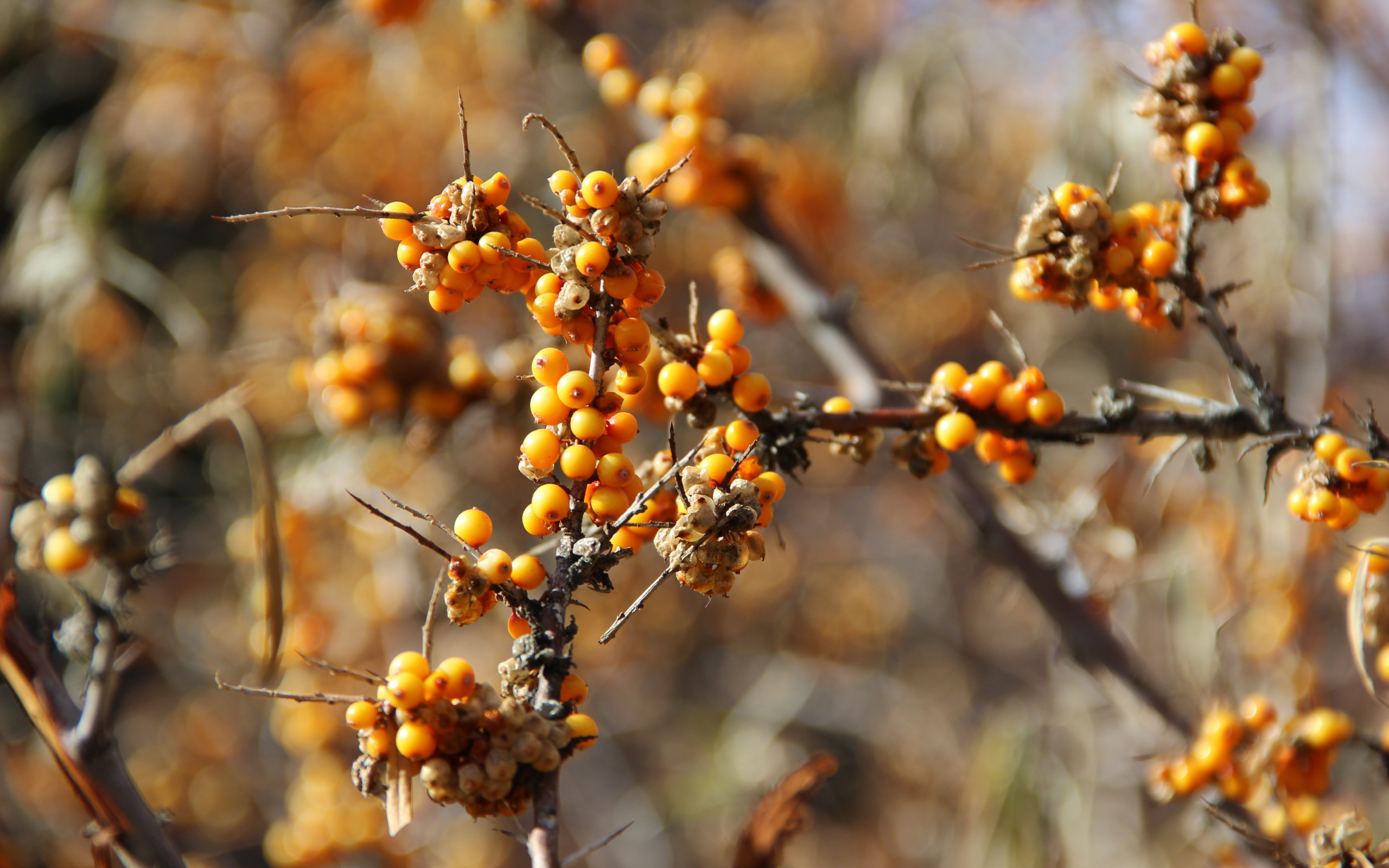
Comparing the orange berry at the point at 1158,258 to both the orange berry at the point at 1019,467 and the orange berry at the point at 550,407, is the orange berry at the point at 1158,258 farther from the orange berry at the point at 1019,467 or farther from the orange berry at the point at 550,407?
the orange berry at the point at 550,407

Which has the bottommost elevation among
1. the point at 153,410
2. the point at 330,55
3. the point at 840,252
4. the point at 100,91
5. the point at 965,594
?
the point at 965,594

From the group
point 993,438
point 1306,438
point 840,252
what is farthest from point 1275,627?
point 840,252

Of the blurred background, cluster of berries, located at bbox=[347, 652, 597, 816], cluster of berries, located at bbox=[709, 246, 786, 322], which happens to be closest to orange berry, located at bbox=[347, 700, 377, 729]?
cluster of berries, located at bbox=[347, 652, 597, 816]

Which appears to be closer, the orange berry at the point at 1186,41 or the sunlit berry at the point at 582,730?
the sunlit berry at the point at 582,730

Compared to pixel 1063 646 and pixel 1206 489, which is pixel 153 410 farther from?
pixel 1206 489

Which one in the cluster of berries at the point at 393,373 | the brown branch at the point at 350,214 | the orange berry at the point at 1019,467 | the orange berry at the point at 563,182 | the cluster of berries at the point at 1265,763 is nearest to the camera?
the brown branch at the point at 350,214

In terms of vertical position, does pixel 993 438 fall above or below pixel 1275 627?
above

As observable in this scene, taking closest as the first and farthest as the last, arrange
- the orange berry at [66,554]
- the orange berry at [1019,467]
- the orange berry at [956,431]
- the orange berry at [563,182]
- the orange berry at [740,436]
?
the orange berry at [563,182], the orange berry at [740,436], the orange berry at [956,431], the orange berry at [1019,467], the orange berry at [66,554]

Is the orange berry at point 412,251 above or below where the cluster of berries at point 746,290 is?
above

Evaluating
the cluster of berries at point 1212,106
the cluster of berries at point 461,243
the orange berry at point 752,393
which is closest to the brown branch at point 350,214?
the cluster of berries at point 461,243
